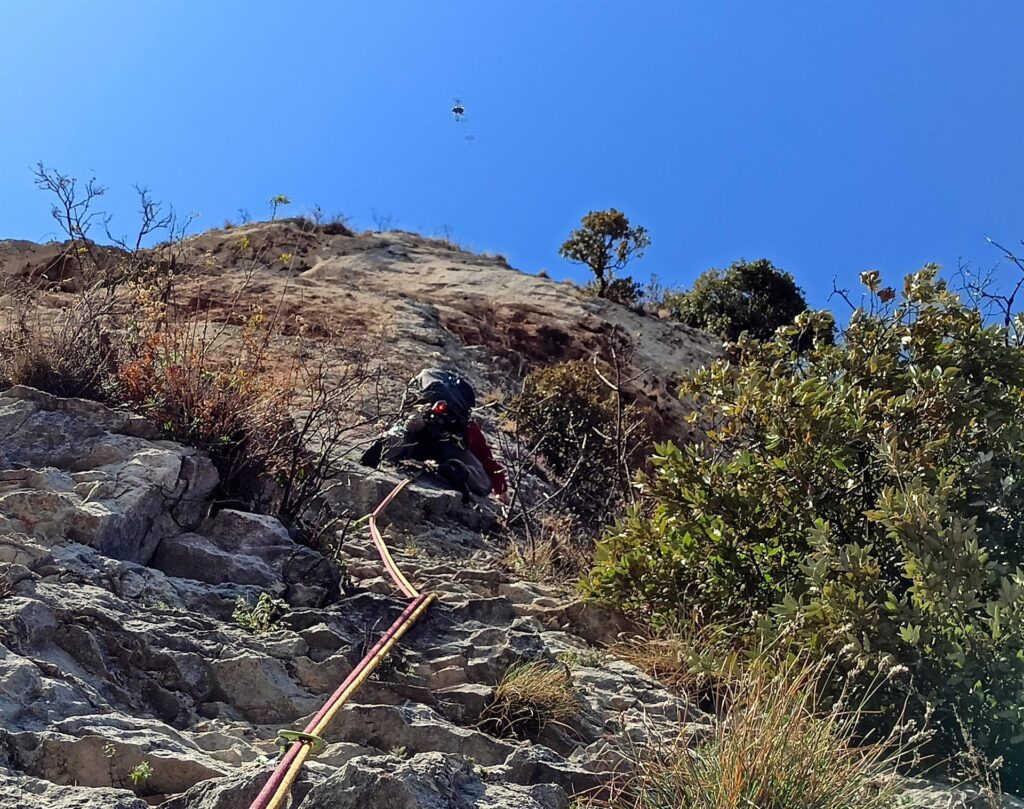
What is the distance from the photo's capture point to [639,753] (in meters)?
3.25

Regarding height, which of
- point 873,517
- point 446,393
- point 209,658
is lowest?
point 209,658

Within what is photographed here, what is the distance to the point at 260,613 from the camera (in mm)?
3953

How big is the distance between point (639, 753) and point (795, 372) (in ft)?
10.5

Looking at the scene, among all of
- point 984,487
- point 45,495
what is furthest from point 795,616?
point 45,495

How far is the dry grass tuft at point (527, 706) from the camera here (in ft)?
12.0

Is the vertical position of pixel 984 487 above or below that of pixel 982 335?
below

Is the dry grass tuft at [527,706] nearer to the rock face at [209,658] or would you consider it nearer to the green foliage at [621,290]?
the rock face at [209,658]

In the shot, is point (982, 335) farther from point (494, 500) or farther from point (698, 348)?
point (698, 348)

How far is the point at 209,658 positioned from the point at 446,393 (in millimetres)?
5502

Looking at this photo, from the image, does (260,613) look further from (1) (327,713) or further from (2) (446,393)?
(2) (446,393)

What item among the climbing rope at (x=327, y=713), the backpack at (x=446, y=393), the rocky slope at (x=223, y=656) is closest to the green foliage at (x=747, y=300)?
→ the backpack at (x=446, y=393)

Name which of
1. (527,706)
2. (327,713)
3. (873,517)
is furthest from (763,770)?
(873,517)

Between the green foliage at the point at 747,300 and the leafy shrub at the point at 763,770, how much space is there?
1924 cm

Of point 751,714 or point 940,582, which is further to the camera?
point 940,582
